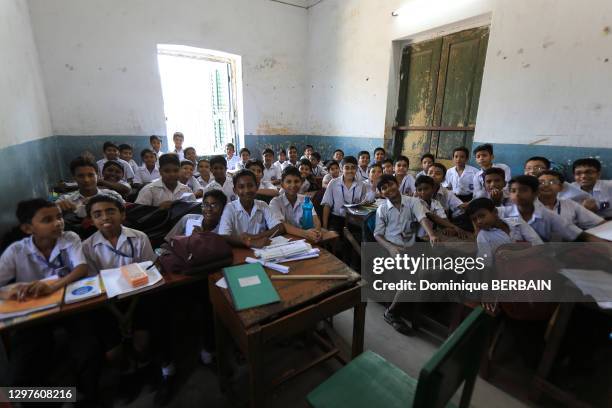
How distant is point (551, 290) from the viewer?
1584mm

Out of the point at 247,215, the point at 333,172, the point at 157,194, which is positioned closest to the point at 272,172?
the point at 333,172

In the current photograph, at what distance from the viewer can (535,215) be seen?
6.95ft

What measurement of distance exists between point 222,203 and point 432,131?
383 centimetres

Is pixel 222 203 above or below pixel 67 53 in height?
below

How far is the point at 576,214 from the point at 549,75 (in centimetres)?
188

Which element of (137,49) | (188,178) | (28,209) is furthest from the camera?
(137,49)

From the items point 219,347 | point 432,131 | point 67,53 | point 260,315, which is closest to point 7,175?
point 219,347

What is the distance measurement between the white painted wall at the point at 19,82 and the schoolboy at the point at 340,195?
9.54ft

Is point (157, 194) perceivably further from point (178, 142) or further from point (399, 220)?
point (178, 142)

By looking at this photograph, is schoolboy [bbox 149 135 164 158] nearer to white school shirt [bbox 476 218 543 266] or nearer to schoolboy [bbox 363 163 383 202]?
schoolboy [bbox 363 163 383 202]

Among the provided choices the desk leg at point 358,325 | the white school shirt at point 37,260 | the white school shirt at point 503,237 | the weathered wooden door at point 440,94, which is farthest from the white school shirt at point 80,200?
the weathered wooden door at point 440,94

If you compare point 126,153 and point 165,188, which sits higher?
point 126,153

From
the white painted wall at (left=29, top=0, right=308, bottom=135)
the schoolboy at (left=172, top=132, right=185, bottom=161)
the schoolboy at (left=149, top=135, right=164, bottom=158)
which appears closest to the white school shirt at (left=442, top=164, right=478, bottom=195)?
the white painted wall at (left=29, top=0, right=308, bottom=135)

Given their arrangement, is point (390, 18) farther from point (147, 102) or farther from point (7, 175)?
point (7, 175)
